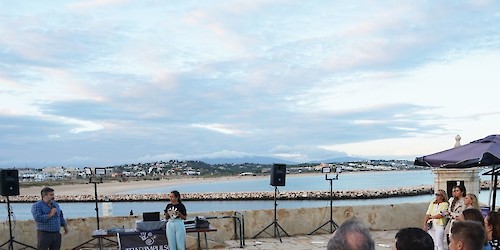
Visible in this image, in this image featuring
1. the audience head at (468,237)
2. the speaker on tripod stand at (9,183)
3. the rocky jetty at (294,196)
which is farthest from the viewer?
the rocky jetty at (294,196)

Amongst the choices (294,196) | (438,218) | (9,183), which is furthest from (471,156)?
(294,196)

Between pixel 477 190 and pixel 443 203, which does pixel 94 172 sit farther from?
pixel 477 190

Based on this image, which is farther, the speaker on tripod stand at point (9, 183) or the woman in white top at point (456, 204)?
the speaker on tripod stand at point (9, 183)

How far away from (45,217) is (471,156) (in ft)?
21.9

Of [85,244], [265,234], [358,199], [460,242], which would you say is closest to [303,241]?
[265,234]

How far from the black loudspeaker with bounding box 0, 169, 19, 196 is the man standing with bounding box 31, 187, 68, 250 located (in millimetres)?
1297

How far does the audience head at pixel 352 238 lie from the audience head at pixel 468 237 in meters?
1.23

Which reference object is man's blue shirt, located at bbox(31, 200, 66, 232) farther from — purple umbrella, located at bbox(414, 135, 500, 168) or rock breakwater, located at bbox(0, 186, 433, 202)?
rock breakwater, located at bbox(0, 186, 433, 202)

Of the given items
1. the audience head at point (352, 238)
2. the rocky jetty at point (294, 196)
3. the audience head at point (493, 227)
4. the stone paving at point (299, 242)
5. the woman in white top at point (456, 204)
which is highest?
the audience head at point (352, 238)

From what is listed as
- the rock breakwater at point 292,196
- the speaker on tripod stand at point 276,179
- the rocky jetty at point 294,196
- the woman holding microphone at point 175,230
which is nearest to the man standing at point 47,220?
the woman holding microphone at point 175,230

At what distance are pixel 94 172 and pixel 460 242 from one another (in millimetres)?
7755

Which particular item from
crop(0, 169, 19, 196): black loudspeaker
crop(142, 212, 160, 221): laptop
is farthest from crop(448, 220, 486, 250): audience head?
crop(0, 169, 19, 196): black loudspeaker

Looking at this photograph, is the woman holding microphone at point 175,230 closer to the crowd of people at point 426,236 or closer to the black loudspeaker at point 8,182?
the black loudspeaker at point 8,182

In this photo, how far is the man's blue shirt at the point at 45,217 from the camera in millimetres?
7223
